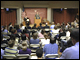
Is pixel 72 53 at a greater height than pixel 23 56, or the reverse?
pixel 72 53

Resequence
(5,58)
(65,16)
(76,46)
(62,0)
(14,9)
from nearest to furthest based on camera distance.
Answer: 1. (76,46)
2. (5,58)
3. (62,0)
4. (14,9)
5. (65,16)

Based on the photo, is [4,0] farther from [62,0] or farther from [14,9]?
[62,0]

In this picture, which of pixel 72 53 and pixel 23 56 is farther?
pixel 23 56

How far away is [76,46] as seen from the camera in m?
Result: 1.46

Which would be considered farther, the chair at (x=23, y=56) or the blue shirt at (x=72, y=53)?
the chair at (x=23, y=56)

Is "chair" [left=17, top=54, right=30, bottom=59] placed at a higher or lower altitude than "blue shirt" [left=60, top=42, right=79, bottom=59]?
lower

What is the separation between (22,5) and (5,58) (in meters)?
11.7

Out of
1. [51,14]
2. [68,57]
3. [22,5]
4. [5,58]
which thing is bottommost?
[5,58]

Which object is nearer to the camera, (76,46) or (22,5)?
(76,46)

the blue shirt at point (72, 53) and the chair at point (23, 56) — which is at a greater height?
the blue shirt at point (72, 53)

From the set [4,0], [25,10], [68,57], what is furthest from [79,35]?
[25,10]

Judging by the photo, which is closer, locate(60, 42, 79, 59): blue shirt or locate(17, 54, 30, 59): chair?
locate(60, 42, 79, 59): blue shirt

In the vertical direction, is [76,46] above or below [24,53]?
above

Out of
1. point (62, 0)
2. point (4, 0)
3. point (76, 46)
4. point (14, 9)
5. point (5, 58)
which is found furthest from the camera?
point (14, 9)
